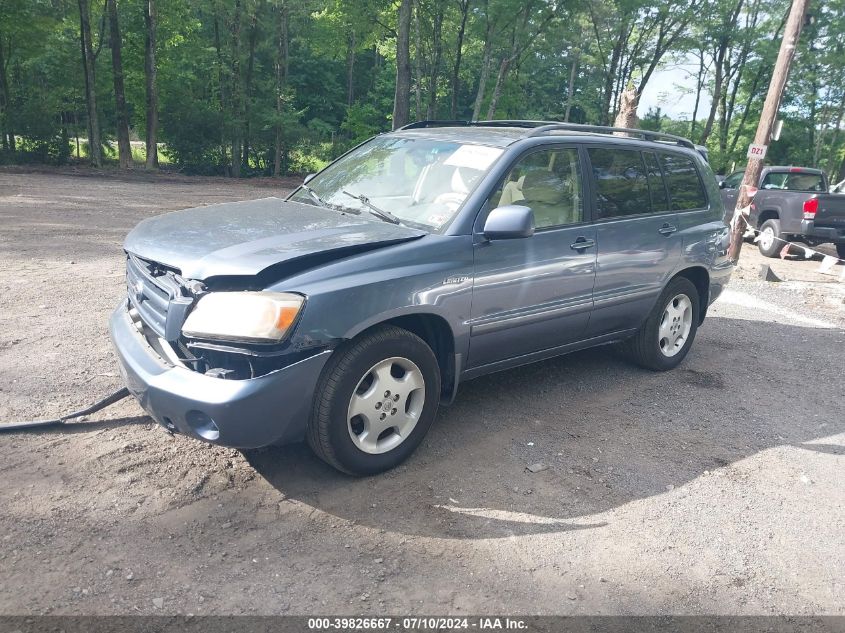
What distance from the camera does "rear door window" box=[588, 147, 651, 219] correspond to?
4.86 m

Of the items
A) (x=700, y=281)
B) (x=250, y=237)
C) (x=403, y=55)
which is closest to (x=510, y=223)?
(x=250, y=237)

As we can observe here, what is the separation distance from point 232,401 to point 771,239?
545 inches

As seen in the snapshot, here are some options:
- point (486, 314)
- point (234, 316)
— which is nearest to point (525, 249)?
point (486, 314)

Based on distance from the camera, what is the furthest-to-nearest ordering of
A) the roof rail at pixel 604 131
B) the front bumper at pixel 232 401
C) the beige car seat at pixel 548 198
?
the roof rail at pixel 604 131 → the beige car seat at pixel 548 198 → the front bumper at pixel 232 401

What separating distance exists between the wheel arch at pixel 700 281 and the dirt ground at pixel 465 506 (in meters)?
0.69

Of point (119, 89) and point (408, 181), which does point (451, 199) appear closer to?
point (408, 181)

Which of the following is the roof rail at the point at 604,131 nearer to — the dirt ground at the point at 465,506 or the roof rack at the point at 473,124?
the roof rack at the point at 473,124

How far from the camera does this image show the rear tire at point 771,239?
1386cm

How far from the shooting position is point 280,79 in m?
27.9

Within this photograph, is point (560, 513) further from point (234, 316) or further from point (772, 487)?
point (234, 316)

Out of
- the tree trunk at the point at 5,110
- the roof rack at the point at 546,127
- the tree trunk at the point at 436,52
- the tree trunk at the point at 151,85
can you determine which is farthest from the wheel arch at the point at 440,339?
the tree trunk at the point at 436,52

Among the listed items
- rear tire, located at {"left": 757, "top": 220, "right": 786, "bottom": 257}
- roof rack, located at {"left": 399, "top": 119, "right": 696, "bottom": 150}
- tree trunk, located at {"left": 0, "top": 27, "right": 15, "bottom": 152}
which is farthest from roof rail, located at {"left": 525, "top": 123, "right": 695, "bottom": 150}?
tree trunk, located at {"left": 0, "top": 27, "right": 15, "bottom": 152}

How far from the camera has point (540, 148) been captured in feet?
14.6

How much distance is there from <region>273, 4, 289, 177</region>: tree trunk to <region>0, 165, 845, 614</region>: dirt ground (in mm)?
23126
